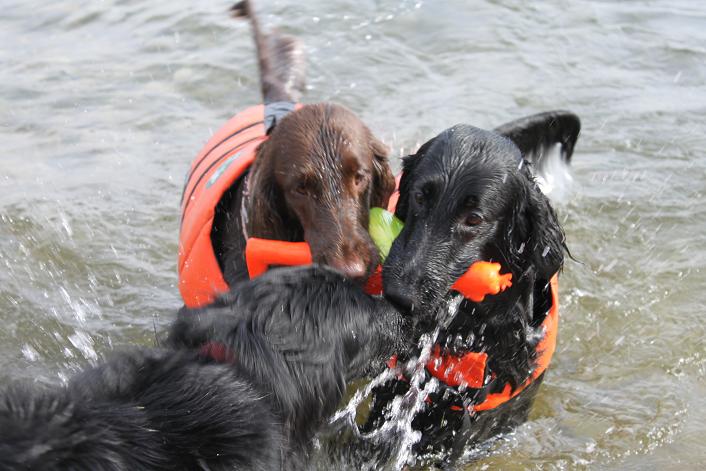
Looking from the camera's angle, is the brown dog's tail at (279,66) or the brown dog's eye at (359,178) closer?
the brown dog's eye at (359,178)

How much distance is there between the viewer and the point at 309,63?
7.97 meters

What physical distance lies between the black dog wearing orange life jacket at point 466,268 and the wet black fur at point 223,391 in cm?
33

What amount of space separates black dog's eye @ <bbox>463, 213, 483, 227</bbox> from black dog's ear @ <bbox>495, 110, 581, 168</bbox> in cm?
137

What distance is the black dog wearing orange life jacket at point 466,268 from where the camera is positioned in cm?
305

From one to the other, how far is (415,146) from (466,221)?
3.52 m

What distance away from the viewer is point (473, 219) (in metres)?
3.11

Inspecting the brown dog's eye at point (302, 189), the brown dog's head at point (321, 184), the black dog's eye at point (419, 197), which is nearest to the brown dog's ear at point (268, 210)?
the brown dog's head at point (321, 184)

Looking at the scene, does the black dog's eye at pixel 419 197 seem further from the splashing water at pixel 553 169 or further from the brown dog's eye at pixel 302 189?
the splashing water at pixel 553 169

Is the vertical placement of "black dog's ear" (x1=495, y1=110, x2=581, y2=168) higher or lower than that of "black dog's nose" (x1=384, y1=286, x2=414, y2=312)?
lower

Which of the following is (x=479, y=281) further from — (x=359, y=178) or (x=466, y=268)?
(x=359, y=178)

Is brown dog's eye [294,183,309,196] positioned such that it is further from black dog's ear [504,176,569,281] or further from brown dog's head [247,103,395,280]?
black dog's ear [504,176,569,281]

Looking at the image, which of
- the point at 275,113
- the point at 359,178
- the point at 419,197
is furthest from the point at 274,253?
the point at 275,113

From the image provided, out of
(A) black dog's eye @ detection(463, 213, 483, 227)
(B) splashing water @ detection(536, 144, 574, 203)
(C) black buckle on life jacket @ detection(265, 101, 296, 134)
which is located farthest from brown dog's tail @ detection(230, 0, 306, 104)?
(A) black dog's eye @ detection(463, 213, 483, 227)

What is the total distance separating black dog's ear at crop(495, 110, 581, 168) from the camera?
443 cm
